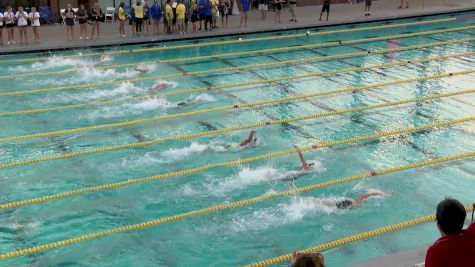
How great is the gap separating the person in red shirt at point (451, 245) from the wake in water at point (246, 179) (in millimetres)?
5030

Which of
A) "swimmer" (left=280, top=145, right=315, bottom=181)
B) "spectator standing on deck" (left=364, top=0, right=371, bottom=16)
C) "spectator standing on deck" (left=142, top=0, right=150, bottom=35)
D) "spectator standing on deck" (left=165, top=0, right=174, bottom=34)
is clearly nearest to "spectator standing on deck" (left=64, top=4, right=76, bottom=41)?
"spectator standing on deck" (left=142, top=0, right=150, bottom=35)

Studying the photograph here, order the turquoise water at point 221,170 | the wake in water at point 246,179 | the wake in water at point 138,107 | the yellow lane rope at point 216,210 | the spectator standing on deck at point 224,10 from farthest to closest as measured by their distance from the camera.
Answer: the spectator standing on deck at point 224,10 < the wake in water at point 138,107 < the wake in water at point 246,179 < the turquoise water at point 221,170 < the yellow lane rope at point 216,210

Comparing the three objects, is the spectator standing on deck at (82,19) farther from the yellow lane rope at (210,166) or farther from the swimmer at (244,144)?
the yellow lane rope at (210,166)

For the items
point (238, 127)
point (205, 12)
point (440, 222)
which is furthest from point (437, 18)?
point (440, 222)

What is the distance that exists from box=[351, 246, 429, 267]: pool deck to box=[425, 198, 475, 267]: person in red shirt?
7.33 feet

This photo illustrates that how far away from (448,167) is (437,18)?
14381mm

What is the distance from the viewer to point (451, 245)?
351 cm

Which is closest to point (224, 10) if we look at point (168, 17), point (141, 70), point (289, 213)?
point (168, 17)

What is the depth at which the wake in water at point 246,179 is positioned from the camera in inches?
333

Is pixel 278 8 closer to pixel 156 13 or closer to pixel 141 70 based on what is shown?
pixel 156 13

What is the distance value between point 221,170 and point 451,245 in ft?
19.2

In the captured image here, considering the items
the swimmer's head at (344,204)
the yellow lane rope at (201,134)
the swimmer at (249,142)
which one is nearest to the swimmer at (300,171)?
the swimmer's head at (344,204)

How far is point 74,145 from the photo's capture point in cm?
1013

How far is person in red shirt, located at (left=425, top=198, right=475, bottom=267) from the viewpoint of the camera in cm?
346
